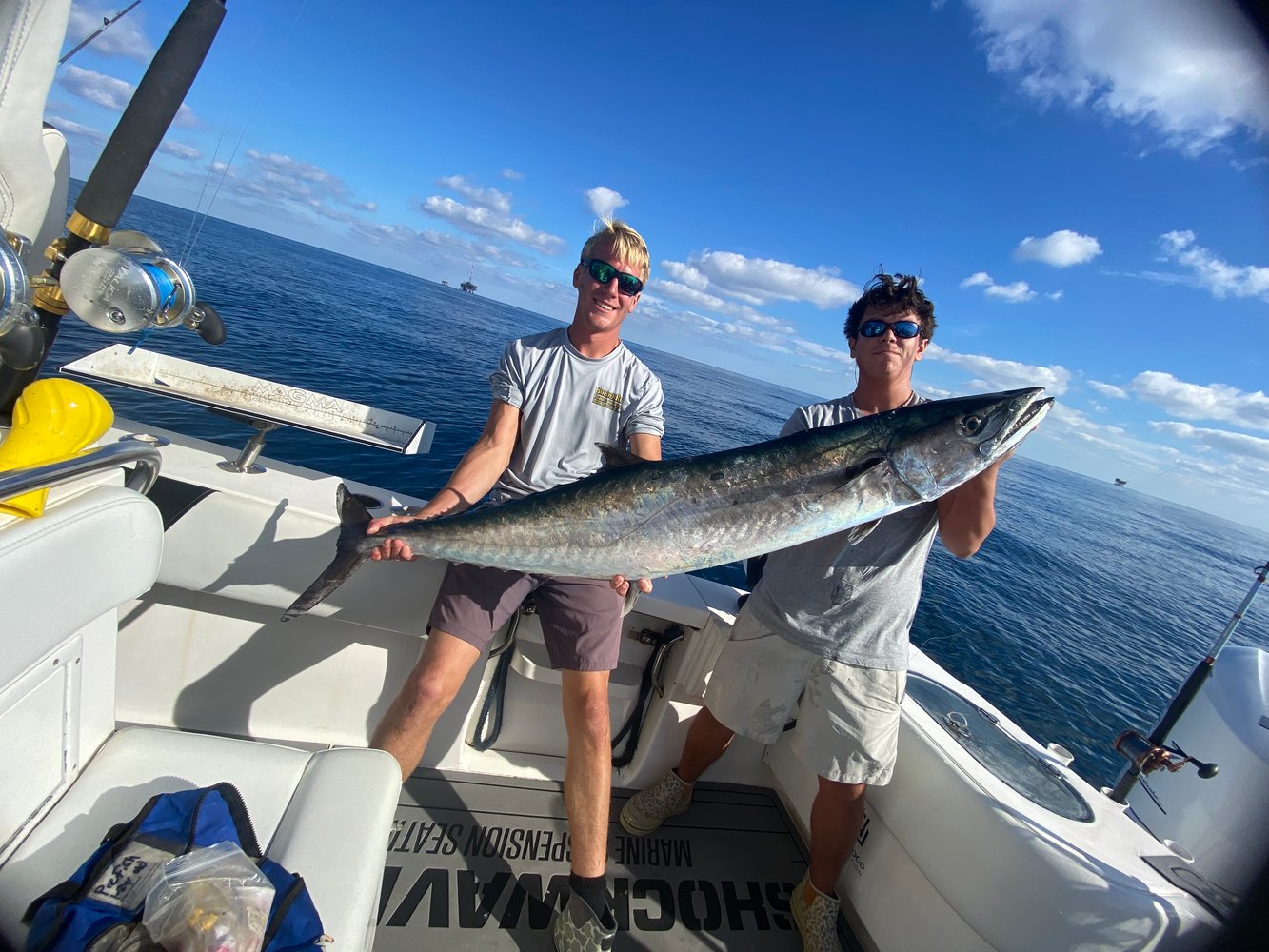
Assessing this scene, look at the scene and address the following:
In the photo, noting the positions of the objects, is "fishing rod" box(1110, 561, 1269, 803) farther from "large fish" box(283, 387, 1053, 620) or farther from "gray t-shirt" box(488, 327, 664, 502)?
"gray t-shirt" box(488, 327, 664, 502)

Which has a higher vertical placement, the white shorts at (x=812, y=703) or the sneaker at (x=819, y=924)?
the white shorts at (x=812, y=703)

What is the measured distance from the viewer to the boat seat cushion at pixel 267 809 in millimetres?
1603

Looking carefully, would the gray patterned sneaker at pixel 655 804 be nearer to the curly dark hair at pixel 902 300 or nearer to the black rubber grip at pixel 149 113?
the curly dark hair at pixel 902 300

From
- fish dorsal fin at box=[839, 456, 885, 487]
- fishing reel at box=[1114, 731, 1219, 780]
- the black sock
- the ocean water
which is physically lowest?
the ocean water

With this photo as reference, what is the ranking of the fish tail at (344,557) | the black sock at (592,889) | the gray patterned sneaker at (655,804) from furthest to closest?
the gray patterned sneaker at (655,804), the fish tail at (344,557), the black sock at (592,889)

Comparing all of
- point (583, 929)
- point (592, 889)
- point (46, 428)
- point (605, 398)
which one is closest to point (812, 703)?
point (592, 889)

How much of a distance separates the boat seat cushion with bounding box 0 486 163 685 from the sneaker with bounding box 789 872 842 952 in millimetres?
3306

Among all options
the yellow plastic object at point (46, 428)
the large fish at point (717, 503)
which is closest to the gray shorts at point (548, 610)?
the large fish at point (717, 503)

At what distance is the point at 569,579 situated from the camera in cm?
296

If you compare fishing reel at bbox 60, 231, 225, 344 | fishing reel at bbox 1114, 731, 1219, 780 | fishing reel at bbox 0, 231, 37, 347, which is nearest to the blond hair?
fishing reel at bbox 60, 231, 225, 344

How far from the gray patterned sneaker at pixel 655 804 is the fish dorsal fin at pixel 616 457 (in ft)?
6.51

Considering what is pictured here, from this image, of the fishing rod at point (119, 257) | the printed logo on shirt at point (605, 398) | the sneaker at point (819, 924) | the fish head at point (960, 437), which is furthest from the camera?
the printed logo on shirt at point (605, 398)

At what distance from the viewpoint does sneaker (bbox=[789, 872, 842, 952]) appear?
280 cm

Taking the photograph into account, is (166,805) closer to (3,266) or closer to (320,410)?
(3,266)
